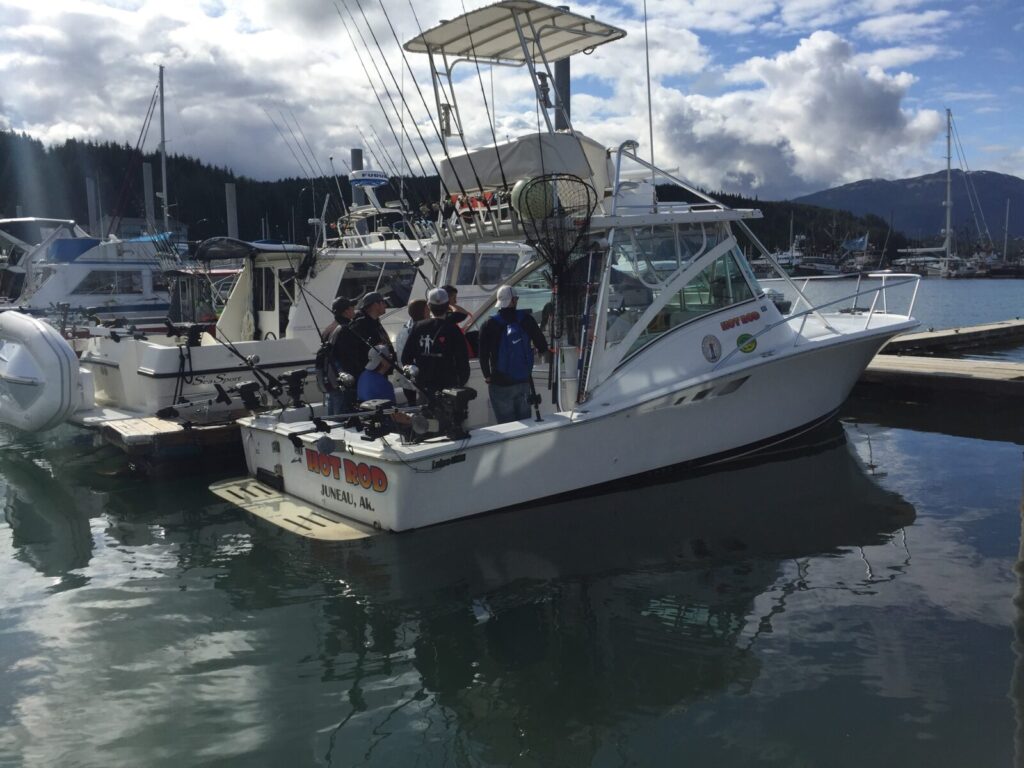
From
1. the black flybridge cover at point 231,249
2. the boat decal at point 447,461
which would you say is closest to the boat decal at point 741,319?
the boat decal at point 447,461

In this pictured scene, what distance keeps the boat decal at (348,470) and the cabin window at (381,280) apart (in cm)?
464

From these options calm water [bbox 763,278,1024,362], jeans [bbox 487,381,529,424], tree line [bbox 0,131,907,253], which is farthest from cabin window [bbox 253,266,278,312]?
tree line [bbox 0,131,907,253]

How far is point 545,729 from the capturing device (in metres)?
4.02

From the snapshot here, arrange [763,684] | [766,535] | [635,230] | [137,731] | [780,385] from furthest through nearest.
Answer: [780,385]
[635,230]
[766,535]
[763,684]
[137,731]

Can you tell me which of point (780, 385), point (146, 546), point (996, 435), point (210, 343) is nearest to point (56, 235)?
point (210, 343)

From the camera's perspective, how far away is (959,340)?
17.3 metres

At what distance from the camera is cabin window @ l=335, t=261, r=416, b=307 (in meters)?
11.3

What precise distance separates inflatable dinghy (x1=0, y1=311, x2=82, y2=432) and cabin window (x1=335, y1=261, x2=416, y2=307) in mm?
3623

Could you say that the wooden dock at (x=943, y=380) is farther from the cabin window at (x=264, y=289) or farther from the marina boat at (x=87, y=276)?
the marina boat at (x=87, y=276)

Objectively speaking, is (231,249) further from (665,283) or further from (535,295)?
(665,283)

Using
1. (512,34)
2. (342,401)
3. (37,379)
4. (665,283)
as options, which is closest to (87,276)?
(37,379)

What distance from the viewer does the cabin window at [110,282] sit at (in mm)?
21812

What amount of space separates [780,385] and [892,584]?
10.1 ft

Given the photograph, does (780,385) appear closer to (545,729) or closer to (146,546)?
(545,729)
